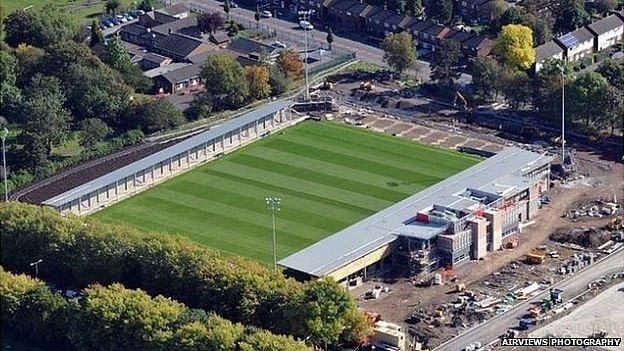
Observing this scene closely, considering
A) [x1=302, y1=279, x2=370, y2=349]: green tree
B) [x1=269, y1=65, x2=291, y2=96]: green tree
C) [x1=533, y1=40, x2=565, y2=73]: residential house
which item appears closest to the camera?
[x1=302, y1=279, x2=370, y2=349]: green tree

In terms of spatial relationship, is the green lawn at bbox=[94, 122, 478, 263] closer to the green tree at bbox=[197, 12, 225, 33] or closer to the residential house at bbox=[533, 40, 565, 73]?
the residential house at bbox=[533, 40, 565, 73]

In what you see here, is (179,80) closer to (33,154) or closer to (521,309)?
(33,154)

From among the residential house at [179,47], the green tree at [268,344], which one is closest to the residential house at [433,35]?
the residential house at [179,47]

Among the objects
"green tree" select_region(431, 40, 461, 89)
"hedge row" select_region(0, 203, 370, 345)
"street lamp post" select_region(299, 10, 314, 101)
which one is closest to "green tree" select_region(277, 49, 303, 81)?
"street lamp post" select_region(299, 10, 314, 101)

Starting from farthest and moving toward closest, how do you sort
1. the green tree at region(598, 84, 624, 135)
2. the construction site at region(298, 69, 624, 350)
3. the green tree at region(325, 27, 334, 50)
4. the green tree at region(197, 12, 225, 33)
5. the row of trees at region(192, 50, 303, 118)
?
the green tree at region(197, 12, 225, 33) < the green tree at region(325, 27, 334, 50) < the row of trees at region(192, 50, 303, 118) < the green tree at region(598, 84, 624, 135) < the construction site at region(298, 69, 624, 350)

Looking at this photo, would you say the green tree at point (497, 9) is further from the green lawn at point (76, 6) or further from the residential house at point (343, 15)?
the green lawn at point (76, 6)
